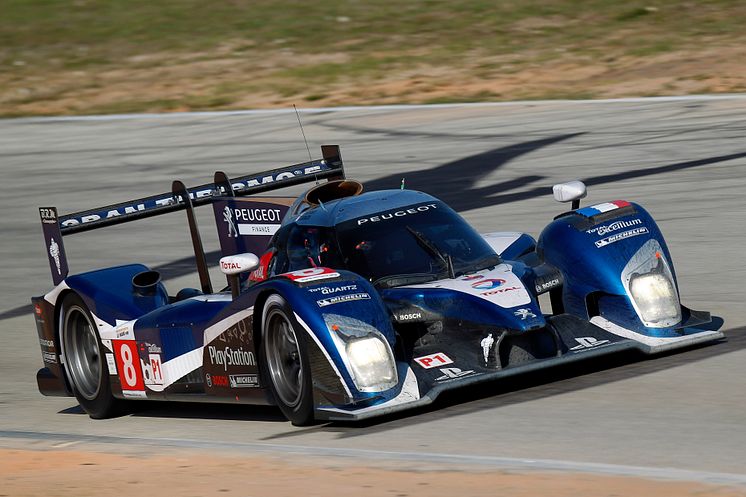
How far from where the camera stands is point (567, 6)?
33562 mm

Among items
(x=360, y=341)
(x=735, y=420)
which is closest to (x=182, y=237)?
(x=360, y=341)

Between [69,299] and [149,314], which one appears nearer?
[149,314]

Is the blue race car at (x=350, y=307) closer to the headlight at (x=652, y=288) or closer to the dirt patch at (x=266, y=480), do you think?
the headlight at (x=652, y=288)

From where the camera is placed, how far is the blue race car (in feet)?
24.7

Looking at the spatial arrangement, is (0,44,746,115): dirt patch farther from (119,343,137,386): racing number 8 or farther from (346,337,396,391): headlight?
(346,337,396,391): headlight

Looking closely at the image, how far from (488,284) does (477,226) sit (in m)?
7.32

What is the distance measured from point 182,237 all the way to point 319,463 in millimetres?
9871

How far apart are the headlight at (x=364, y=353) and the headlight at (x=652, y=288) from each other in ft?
5.75

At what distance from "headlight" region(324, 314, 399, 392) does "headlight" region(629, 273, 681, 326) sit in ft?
5.81

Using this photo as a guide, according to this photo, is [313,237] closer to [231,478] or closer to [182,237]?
[231,478]

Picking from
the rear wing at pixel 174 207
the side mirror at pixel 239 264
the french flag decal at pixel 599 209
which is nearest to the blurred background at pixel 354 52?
the rear wing at pixel 174 207

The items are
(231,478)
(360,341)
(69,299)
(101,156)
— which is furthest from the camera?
(101,156)

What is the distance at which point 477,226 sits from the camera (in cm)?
1531

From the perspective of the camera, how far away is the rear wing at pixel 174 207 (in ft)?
32.6
